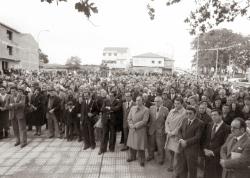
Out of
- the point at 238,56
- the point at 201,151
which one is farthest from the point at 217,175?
the point at 238,56

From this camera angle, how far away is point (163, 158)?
7.89 m

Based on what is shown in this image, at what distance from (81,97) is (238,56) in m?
59.9

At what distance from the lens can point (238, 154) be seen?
462 centimetres

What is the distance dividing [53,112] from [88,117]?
205cm

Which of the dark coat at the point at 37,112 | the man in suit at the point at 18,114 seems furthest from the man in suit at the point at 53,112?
the man in suit at the point at 18,114


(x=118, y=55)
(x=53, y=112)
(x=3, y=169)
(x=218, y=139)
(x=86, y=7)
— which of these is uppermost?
(x=118, y=55)

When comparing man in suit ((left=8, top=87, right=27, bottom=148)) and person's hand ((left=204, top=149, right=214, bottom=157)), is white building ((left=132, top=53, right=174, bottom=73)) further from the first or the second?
person's hand ((left=204, top=149, right=214, bottom=157))

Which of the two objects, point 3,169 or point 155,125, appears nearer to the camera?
point 3,169

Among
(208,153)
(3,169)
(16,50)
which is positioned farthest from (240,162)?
(16,50)

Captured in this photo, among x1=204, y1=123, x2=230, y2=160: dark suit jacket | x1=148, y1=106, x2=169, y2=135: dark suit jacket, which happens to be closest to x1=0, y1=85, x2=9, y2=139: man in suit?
x1=148, y1=106, x2=169, y2=135: dark suit jacket

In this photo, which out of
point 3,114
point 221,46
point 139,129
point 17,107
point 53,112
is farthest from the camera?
point 221,46

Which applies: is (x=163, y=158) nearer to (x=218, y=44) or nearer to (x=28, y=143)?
(x=28, y=143)

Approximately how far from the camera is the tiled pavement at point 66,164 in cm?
711

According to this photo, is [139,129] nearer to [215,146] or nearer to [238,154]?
[215,146]
